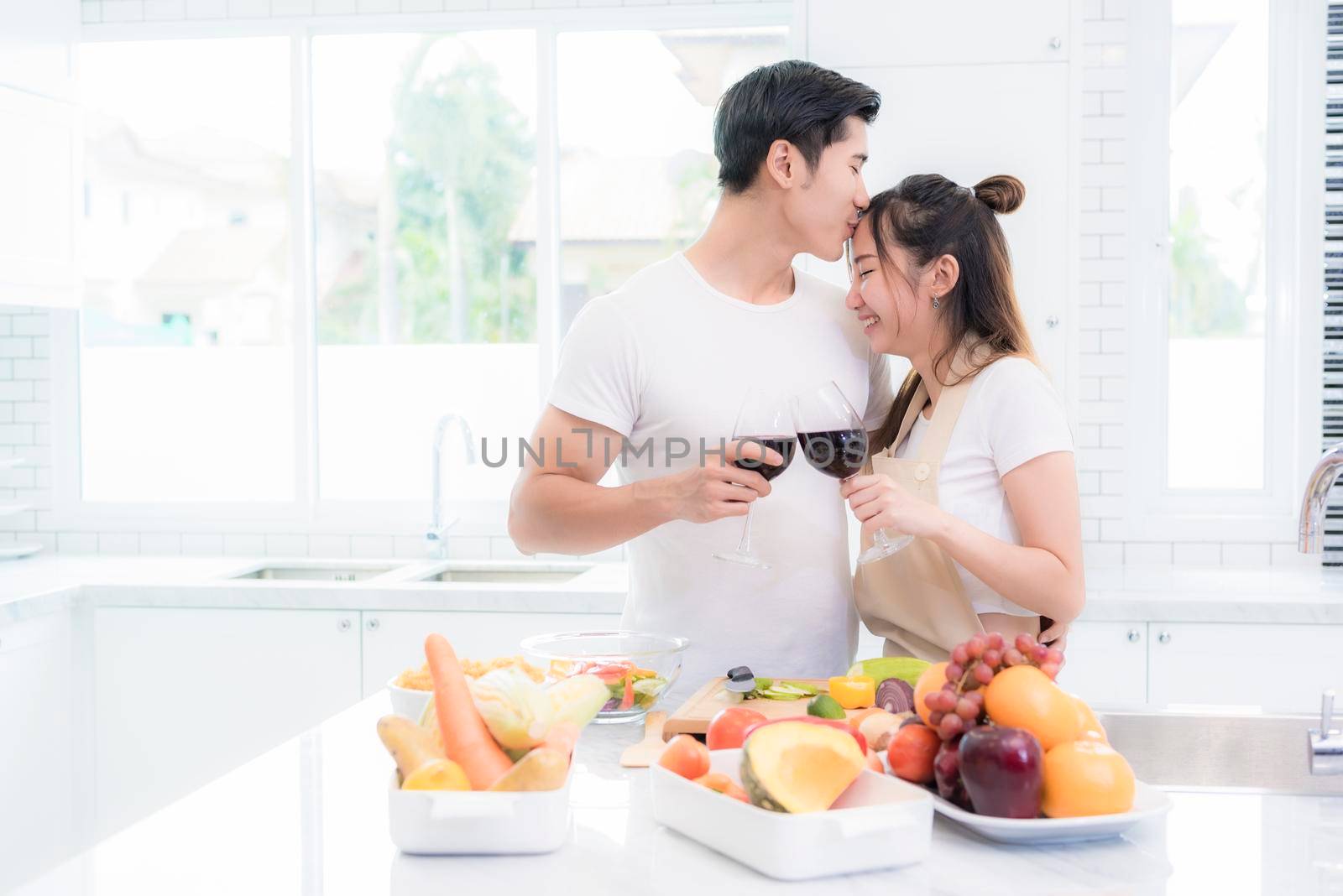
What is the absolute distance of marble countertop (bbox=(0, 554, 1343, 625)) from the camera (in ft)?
9.58

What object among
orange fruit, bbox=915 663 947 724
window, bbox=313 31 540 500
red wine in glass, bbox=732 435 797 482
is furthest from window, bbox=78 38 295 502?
orange fruit, bbox=915 663 947 724

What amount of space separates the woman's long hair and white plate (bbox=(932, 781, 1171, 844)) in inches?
35.4

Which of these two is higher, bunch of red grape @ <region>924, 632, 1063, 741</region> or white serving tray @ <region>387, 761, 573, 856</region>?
bunch of red grape @ <region>924, 632, 1063, 741</region>

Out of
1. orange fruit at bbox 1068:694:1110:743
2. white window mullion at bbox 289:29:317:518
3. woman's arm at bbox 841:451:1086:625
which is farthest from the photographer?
white window mullion at bbox 289:29:317:518

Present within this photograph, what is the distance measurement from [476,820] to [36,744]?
2596 mm

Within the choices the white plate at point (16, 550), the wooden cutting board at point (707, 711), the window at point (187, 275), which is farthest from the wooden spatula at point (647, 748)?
the white plate at point (16, 550)

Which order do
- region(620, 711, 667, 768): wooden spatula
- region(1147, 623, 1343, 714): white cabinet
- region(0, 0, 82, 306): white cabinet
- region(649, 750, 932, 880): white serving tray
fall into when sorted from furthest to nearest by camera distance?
region(0, 0, 82, 306): white cabinet → region(1147, 623, 1343, 714): white cabinet → region(620, 711, 667, 768): wooden spatula → region(649, 750, 932, 880): white serving tray

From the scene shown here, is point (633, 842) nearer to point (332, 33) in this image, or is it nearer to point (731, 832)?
point (731, 832)

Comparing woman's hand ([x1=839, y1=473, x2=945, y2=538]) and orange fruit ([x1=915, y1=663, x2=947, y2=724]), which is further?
woman's hand ([x1=839, y1=473, x2=945, y2=538])

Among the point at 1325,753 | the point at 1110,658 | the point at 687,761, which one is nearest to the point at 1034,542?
the point at 1325,753

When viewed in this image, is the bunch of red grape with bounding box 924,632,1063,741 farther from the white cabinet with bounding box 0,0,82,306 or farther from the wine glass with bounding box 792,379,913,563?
the white cabinet with bounding box 0,0,82,306

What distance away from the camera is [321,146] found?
3.98 m

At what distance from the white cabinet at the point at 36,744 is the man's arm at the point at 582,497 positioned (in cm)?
180

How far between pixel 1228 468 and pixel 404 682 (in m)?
3.07
